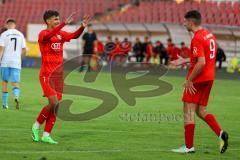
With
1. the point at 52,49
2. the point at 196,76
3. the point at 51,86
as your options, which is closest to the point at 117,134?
the point at 51,86

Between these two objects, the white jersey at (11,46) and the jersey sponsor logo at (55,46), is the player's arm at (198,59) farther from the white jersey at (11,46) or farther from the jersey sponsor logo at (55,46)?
the white jersey at (11,46)

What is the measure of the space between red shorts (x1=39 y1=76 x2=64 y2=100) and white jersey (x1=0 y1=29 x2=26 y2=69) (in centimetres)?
526

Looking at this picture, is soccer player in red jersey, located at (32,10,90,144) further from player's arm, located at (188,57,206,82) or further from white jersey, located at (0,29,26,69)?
white jersey, located at (0,29,26,69)

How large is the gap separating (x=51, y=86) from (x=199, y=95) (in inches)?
106

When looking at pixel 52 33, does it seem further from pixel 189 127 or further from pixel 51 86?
pixel 189 127

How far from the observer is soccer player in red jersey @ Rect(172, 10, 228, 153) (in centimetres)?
1092

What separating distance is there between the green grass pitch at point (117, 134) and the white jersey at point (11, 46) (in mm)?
1128

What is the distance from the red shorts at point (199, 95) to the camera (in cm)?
1112

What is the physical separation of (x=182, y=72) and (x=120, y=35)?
932 cm

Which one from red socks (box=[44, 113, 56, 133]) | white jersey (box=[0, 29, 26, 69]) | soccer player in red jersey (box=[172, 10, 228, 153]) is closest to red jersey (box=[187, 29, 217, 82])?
soccer player in red jersey (box=[172, 10, 228, 153])

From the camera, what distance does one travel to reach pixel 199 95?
11.2m

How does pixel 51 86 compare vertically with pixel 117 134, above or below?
above

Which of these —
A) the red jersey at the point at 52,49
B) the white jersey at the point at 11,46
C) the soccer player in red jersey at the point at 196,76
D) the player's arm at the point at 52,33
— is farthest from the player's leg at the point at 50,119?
the white jersey at the point at 11,46

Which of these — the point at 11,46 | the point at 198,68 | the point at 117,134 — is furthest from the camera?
the point at 11,46
